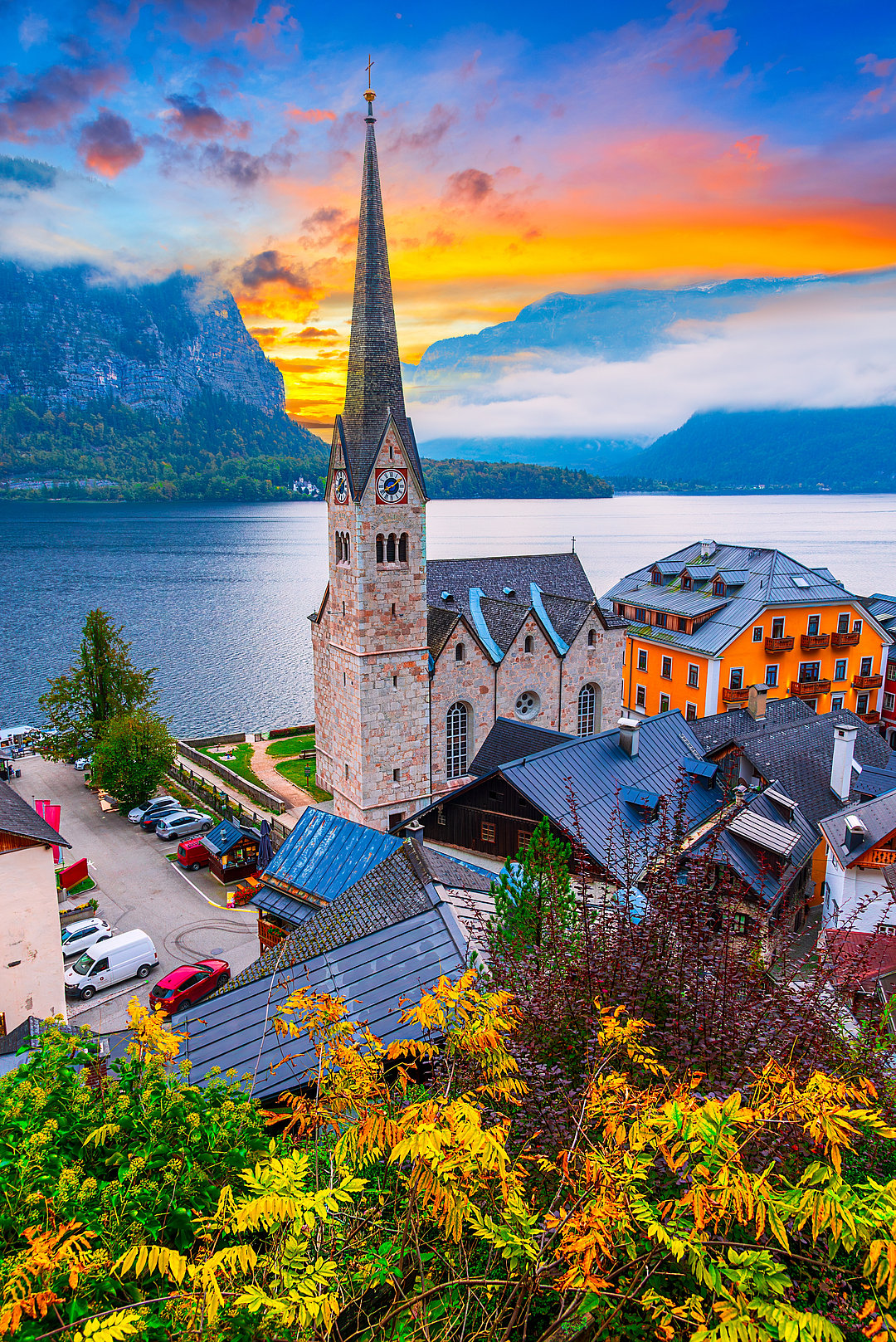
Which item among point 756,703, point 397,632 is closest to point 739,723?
point 756,703

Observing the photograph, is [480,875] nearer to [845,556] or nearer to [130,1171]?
[130,1171]

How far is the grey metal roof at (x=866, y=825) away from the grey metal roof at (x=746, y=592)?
79.8 ft

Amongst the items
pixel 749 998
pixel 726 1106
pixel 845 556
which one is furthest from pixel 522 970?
pixel 845 556

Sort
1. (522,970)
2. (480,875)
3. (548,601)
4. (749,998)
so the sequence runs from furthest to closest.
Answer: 1. (548,601)
2. (480,875)
3. (522,970)
4. (749,998)

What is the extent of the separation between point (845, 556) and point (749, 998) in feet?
683

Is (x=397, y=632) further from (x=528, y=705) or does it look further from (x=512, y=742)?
(x=512, y=742)

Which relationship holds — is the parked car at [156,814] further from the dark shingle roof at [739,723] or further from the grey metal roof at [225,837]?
the dark shingle roof at [739,723]

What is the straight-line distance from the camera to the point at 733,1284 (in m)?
5.44

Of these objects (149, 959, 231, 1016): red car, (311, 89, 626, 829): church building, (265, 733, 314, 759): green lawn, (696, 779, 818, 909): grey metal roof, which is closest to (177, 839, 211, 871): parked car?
(311, 89, 626, 829): church building

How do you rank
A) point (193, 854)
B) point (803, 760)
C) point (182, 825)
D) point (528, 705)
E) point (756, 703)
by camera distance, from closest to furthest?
point (803, 760) < point (193, 854) < point (756, 703) < point (182, 825) < point (528, 705)

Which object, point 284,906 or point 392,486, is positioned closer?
point 284,906

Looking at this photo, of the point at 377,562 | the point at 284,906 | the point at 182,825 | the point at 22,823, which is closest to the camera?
the point at 284,906

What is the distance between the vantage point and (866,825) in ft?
84.2

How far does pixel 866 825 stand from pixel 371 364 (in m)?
28.6
